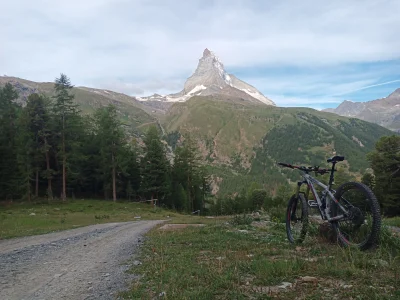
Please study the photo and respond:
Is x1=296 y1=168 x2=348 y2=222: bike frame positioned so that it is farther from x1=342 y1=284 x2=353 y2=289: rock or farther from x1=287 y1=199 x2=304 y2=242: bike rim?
x1=342 y1=284 x2=353 y2=289: rock

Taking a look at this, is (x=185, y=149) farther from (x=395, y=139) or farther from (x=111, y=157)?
(x=395, y=139)

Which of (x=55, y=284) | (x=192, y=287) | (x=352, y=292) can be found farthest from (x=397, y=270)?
(x=55, y=284)

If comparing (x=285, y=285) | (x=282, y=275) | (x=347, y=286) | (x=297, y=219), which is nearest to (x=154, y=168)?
(x=297, y=219)

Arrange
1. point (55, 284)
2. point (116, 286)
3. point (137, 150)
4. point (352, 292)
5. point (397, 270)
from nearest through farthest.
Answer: point (352, 292) < point (397, 270) < point (116, 286) < point (55, 284) < point (137, 150)

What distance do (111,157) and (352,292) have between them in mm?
61656

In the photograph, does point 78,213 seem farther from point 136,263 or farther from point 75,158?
point 136,263

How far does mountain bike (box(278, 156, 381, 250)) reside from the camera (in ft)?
21.6

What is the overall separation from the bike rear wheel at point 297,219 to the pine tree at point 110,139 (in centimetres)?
5289

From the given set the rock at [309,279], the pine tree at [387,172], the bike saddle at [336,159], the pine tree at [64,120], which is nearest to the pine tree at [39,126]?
the pine tree at [64,120]

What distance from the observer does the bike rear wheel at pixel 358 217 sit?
255 inches

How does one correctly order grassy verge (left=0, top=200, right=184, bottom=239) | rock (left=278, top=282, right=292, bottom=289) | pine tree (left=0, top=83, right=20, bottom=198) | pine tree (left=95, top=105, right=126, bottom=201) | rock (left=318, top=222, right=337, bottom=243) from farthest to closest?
pine tree (left=95, top=105, right=126, bottom=201) < pine tree (left=0, top=83, right=20, bottom=198) < grassy verge (left=0, top=200, right=184, bottom=239) < rock (left=318, top=222, right=337, bottom=243) < rock (left=278, top=282, right=292, bottom=289)

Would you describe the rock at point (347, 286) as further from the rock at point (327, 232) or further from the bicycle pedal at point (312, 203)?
the bicycle pedal at point (312, 203)

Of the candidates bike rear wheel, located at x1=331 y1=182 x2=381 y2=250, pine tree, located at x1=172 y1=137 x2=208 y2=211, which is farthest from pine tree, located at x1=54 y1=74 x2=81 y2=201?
bike rear wheel, located at x1=331 y1=182 x2=381 y2=250

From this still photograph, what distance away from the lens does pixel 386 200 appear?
4972 cm
